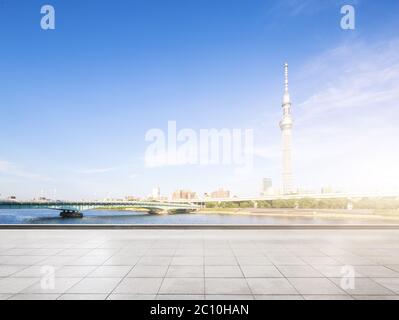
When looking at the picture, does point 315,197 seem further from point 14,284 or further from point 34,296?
point 34,296

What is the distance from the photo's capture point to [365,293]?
541 cm

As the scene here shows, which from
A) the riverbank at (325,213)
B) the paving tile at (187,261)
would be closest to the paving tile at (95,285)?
the paving tile at (187,261)

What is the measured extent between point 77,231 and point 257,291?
10.2m

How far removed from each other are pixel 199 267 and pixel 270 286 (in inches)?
74.6

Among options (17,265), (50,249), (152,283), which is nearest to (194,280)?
(152,283)

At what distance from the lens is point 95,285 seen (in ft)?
19.0

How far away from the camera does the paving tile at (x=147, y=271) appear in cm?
647

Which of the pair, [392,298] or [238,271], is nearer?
[392,298]

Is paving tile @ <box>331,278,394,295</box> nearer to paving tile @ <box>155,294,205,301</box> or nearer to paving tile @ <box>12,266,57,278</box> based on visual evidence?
paving tile @ <box>155,294,205,301</box>

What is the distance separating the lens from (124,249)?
930 centimetres

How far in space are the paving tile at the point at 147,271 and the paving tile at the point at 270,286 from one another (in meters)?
1.91

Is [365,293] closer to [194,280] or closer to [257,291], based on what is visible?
[257,291]
